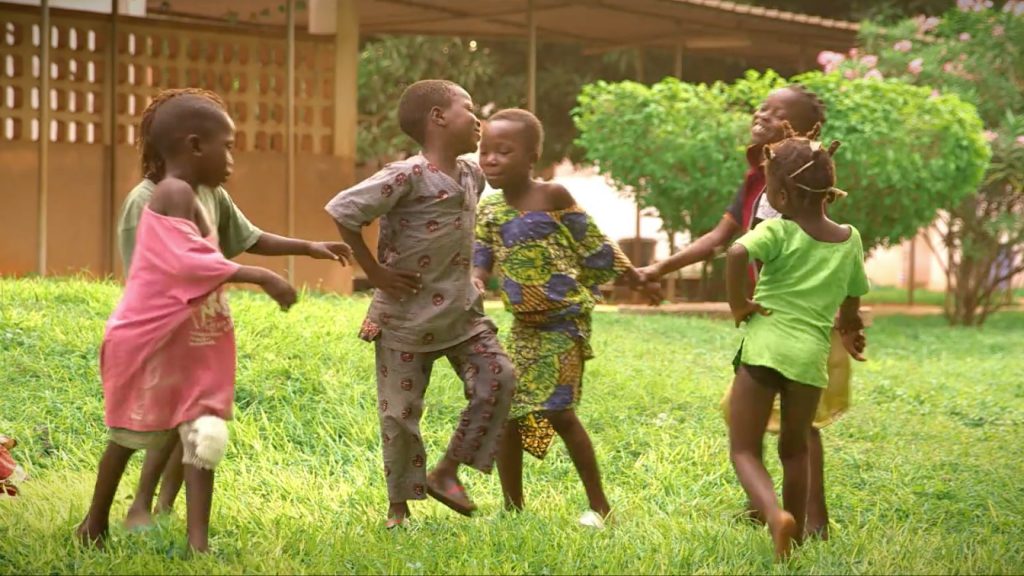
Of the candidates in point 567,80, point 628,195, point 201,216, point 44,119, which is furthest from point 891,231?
point 201,216

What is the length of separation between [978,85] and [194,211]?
13389 mm

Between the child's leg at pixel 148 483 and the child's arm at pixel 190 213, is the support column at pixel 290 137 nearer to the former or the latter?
the child's leg at pixel 148 483

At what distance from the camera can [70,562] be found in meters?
4.24

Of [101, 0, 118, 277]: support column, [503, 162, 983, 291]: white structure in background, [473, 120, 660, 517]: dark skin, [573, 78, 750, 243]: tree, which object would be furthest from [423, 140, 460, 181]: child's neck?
[503, 162, 983, 291]: white structure in background

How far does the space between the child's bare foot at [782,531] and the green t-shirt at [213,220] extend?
1916mm

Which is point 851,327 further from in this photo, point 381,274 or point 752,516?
point 381,274

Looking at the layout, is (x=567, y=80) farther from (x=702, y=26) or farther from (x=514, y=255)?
(x=514, y=255)

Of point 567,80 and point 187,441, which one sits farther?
point 567,80

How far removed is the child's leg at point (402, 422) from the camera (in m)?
4.97

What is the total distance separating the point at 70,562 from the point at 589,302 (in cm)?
204

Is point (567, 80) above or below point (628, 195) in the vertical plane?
above

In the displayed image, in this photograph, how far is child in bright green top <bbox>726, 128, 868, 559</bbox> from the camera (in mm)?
4484

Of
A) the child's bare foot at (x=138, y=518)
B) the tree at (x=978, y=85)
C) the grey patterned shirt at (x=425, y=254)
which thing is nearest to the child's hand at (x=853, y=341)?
the grey patterned shirt at (x=425, y=254)

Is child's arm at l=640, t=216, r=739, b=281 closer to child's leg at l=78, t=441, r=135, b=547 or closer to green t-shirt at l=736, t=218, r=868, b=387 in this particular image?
green t-shirt at l=736, t=218, r=868, b=387
